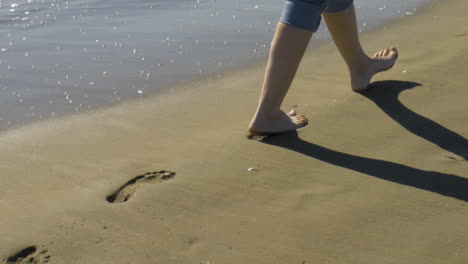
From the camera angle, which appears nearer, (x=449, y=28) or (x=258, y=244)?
(x=258, y=244)

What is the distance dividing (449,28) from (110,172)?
100 inches

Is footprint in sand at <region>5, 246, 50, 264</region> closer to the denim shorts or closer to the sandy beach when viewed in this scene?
the sandy beach

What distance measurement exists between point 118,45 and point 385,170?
239 centimetres

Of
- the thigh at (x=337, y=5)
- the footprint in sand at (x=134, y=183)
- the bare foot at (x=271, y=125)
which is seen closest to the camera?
the footprint in sand at (x=134, y=183)

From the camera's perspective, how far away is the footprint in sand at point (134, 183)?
7.91ft

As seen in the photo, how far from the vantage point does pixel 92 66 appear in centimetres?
403

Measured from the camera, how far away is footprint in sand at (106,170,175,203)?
241cm

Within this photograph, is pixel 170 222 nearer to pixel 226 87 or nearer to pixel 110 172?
pixel 110 172

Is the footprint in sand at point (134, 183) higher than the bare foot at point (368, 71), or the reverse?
the bare foot at point (368, 71)

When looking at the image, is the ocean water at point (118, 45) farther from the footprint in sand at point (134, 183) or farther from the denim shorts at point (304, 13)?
the denim shorts at point (304, 13)

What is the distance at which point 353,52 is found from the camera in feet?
10.3

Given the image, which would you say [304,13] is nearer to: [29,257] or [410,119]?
[410,119]

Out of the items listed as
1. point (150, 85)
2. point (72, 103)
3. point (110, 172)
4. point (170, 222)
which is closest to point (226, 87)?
point (150, 85)

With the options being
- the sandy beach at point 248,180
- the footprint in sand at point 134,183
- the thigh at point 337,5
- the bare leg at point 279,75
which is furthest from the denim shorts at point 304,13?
the footprint in sand at point 134,183
